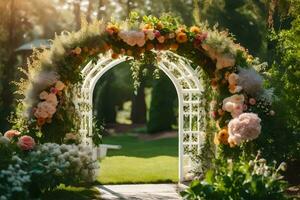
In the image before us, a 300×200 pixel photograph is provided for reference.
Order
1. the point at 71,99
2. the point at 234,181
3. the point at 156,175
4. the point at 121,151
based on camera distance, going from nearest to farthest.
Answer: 1. the point at 234,181
2. the point at 71,99
3. the point at 156,175
4. the point at 121,151

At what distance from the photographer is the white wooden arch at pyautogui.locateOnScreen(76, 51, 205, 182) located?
1180 centimetres

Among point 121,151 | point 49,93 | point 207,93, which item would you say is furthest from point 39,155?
point 121,151

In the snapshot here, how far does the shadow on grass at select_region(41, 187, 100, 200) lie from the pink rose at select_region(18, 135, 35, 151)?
802 millimetres

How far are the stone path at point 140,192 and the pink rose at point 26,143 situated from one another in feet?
5.44

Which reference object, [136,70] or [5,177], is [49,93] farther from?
[5,177]

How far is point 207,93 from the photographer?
11031 millimetres

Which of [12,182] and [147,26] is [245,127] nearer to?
[147,26]

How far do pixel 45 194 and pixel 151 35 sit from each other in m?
3.03

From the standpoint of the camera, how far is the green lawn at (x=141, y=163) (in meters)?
12.8

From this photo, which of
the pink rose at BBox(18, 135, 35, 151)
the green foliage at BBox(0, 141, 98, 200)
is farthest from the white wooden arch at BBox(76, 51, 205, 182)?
the green foliage at BBox(0, 141, 98, 200)

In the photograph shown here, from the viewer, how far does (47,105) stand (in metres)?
9.77

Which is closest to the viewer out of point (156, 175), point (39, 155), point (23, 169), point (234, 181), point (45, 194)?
point (234, 181)

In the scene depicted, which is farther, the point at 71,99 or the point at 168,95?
the point at 168,95

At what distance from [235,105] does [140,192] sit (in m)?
2.41
